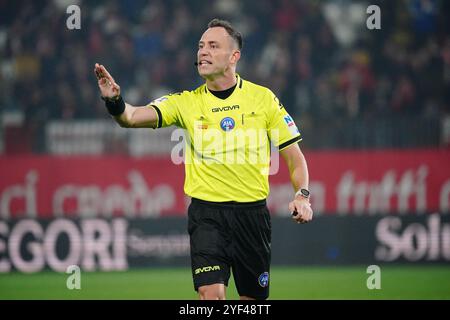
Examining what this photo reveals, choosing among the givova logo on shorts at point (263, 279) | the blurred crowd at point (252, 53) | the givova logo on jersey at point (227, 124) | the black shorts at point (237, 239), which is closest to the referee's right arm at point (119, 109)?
the givova logo on jersey at point (227, 124)

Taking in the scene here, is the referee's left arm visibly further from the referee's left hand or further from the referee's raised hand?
the referee's raised hand

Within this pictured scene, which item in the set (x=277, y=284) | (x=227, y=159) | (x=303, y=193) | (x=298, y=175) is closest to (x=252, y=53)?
(x=277, y=284)

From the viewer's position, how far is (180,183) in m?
14.7

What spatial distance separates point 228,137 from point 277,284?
563 centimetres

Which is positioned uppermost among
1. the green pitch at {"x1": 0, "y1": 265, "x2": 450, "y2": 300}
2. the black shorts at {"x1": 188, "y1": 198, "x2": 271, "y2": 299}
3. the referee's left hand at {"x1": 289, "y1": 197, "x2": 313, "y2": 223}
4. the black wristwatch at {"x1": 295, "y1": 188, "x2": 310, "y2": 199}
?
the black wristwatch at {"x1": 295, "y1": 188, "x2": 310, "y2": 199}

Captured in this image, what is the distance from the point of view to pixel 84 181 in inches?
572

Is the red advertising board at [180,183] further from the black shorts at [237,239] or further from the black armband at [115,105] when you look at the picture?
the black armband at [115,105]

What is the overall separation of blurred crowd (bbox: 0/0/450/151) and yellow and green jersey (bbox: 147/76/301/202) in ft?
27.4

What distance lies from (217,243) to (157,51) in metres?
11.1

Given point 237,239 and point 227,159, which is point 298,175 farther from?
point 237,239

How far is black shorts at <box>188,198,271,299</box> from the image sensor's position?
7453 mm

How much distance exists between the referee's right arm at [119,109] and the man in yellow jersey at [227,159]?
1 centimetres

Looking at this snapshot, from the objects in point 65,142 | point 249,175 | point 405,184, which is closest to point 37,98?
point 65,142

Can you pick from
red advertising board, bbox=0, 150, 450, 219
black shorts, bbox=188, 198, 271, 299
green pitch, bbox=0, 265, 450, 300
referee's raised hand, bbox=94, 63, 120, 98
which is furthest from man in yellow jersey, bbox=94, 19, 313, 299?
red advertising board, bbox=0, 150, 450, 219
